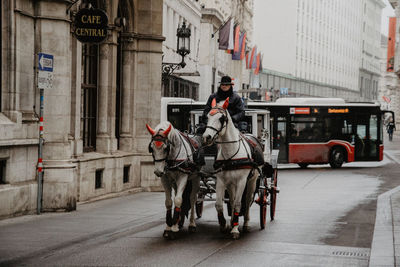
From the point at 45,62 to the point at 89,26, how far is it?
164 cm

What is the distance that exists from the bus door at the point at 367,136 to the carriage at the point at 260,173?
1708cm

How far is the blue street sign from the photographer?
47.3 feet

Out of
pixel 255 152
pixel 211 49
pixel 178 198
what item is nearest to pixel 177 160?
pixel 178 198

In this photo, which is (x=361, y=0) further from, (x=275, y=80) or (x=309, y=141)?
(x=309, y=141)

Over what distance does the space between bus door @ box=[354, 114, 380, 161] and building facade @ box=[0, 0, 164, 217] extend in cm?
1462

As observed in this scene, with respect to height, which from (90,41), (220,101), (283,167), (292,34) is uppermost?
(292,34)

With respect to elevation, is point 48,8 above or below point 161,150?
above

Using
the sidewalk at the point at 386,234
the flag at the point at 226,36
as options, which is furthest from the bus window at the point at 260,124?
the flag at the point at 226,36

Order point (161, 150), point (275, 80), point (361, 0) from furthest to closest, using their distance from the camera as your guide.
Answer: point (361, 0) < point (275, 80) < point (161, 150)

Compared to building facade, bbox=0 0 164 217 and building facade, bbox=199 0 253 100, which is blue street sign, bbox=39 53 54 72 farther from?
building facade, bbox=199 0 253 100

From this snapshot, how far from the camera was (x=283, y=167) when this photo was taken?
111 feet

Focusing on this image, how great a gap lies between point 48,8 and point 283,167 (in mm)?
20394

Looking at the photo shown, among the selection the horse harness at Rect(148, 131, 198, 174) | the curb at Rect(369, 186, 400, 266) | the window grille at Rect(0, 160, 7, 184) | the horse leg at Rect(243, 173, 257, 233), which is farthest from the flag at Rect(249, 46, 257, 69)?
the horse harness at Rect(148, 131, 198, 174)

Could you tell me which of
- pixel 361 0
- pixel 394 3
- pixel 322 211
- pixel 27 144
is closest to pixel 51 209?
pixel 27 144
